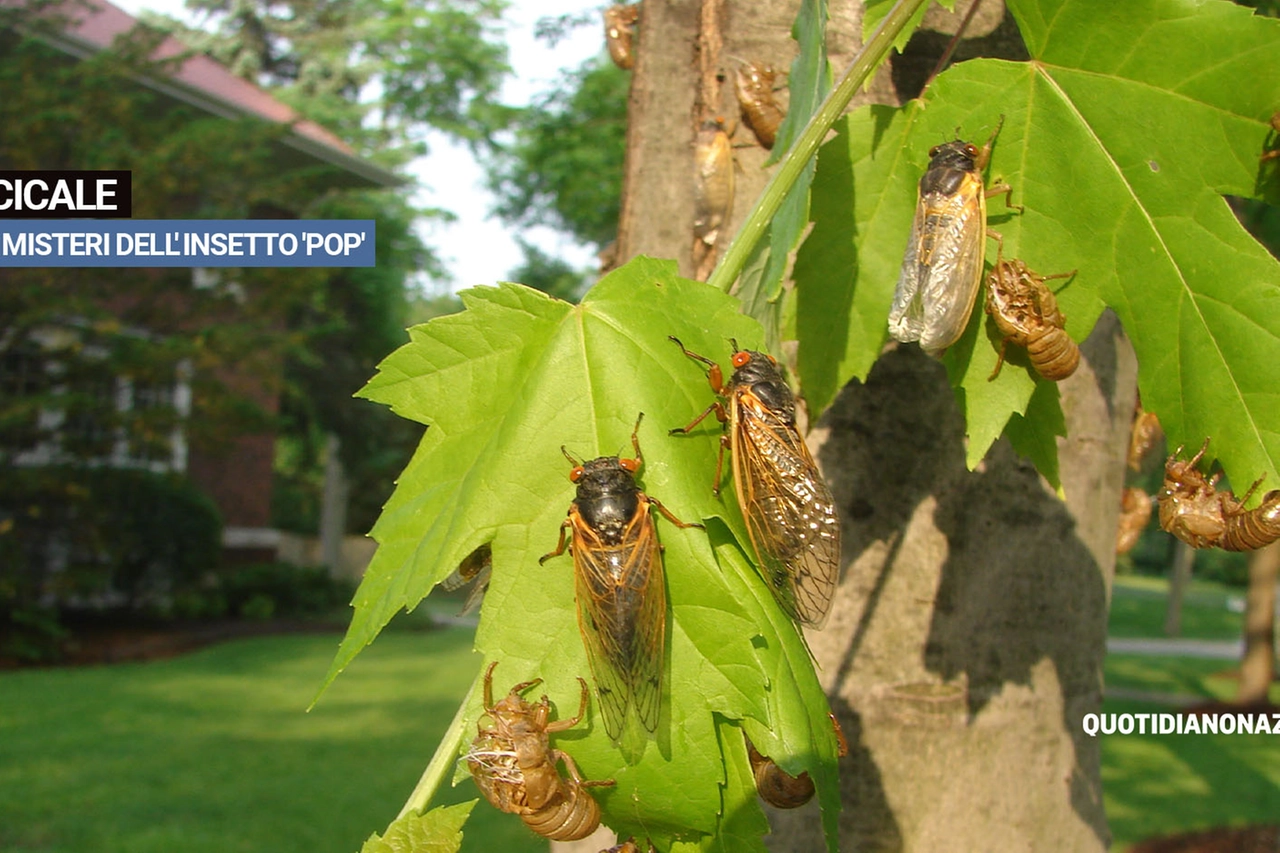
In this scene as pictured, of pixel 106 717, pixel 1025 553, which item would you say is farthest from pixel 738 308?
pixel 106 717

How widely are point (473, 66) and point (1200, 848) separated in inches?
629

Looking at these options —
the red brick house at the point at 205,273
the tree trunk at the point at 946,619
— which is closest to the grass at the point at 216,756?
the red brick house at the point at 205,273

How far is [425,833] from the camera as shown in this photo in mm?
953

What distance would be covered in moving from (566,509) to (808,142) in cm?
45

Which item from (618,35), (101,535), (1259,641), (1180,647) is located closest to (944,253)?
(618,35)

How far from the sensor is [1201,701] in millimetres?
11203

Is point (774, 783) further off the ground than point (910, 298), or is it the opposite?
point (910, 298)

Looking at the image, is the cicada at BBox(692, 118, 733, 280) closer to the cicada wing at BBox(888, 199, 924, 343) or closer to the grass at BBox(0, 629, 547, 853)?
the cicada wing at BBox(888, 199, 924, 343)

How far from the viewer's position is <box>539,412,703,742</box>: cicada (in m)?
0.94

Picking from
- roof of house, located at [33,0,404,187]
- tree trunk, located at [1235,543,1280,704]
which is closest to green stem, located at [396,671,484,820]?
tree trunk, located at [1235,543,1280,704]

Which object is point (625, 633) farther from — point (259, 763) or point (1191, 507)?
point (259, 763)

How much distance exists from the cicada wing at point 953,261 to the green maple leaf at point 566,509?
23cm

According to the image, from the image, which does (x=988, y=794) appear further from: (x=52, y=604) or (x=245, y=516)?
(x=245, y=516)

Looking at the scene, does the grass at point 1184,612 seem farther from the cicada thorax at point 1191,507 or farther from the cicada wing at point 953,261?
the cicada wing at point 953,261
